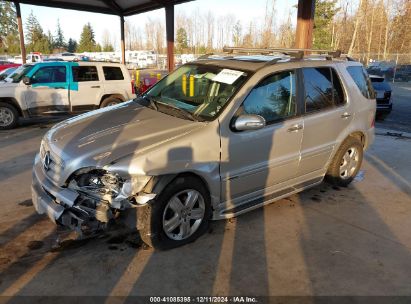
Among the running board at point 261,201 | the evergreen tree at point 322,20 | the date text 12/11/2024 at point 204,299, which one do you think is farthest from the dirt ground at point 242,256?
the evergreen tree at point 322,20

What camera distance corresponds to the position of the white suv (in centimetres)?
952

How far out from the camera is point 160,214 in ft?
11.3

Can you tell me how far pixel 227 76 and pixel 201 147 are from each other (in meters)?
1.07

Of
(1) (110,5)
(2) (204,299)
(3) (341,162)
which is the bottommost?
(2) (204,299)

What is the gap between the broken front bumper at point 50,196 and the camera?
3.34 meters

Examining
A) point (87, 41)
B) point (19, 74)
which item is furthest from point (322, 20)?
point (87, 41)

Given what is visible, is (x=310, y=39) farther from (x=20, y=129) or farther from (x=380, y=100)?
(x=20, y=129)

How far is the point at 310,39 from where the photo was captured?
9.26 meters

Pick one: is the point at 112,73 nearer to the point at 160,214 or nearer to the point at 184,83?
the point at 184,83

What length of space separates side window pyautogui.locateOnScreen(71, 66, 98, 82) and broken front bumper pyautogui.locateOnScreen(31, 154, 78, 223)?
696cm

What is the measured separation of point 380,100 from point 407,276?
37.1ft

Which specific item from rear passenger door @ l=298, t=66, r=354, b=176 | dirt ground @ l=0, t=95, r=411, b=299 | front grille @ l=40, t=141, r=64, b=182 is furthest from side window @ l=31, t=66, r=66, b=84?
rear passenger door @ l=298, t=66, r=354, b=176

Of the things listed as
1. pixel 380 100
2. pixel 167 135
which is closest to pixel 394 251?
pixel 167 135

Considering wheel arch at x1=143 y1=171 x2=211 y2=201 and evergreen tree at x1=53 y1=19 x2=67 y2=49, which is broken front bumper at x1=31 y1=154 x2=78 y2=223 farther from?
evergreen tree at x1=53 y1=19 x2=67 y2=49
